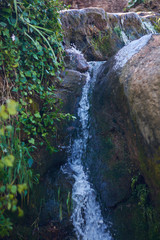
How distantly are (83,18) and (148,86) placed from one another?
3530 mm

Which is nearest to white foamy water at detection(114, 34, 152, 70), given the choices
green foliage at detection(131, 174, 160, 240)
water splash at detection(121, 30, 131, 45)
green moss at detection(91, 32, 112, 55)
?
green foliage at detection(131, 174, 160, 240)

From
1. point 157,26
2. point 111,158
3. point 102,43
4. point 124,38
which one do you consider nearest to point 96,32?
point 102,43

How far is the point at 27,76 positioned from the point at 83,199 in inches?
→ 70.9

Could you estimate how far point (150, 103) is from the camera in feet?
7.22

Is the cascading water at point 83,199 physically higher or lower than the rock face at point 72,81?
lower

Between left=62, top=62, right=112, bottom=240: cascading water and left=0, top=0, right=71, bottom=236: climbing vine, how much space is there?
1.35 feet

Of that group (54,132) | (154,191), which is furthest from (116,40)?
(154,191)

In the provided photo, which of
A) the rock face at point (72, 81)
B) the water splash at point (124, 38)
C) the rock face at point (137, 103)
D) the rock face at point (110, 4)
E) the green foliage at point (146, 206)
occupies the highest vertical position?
the rock face at point (110, 4)

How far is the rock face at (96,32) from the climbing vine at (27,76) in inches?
59.0

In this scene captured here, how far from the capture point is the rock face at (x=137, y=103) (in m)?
2.18

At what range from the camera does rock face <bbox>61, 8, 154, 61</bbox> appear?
475cm

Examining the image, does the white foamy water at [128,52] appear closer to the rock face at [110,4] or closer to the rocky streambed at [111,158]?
the rocky streambed at [111,158]

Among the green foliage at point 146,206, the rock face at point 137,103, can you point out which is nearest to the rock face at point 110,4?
the rock face at point 137,103

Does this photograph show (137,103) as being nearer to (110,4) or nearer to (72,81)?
(72,81)
